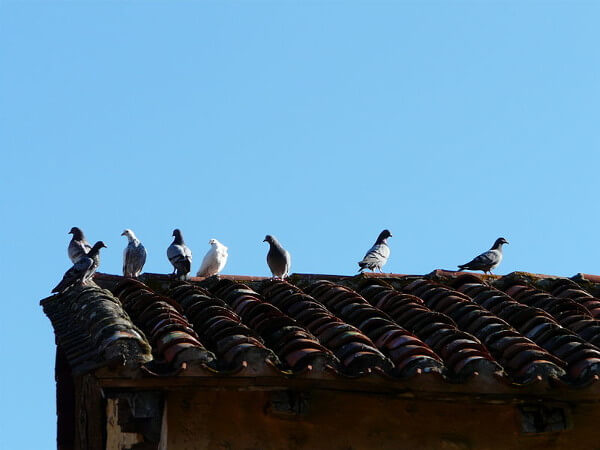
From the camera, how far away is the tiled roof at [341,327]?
630 cm

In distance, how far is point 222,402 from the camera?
21.1 feet

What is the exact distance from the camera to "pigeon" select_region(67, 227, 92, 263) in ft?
49.1

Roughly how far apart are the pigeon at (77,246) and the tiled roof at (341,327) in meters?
6.34

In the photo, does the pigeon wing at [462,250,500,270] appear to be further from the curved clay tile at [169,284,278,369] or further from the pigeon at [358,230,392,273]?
the curved clay tile at [169,284,278,369]

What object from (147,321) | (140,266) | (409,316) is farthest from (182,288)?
(140,266)

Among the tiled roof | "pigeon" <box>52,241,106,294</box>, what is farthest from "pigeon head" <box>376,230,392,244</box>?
the tiled roof

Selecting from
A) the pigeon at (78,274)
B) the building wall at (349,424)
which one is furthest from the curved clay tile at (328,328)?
the pigeon at (78,274)

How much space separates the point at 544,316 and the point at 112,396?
120 inches

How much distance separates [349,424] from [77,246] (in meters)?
9.20

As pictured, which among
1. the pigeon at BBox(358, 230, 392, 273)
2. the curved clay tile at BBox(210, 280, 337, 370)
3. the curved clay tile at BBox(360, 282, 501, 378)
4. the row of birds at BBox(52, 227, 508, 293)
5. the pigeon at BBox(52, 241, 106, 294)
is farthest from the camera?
the pigeon at BBox(358, 230, 392, 273)

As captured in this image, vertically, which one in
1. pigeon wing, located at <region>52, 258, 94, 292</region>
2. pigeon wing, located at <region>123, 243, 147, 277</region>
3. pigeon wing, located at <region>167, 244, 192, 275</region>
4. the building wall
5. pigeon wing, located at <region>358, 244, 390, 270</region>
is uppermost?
pigeon wing, located at <region>358, 244, 390, 270</region>

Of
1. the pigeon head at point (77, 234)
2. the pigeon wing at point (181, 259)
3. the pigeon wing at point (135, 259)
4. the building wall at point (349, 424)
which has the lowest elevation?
the building wall at point (349, 424)

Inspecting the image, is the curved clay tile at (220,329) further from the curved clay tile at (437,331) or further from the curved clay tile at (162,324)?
the curved clay tile at (437,331)

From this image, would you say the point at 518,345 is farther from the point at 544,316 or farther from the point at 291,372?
the point at 291,372
